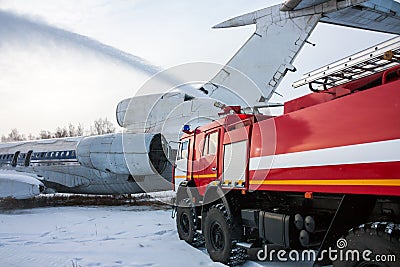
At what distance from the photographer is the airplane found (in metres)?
12.7

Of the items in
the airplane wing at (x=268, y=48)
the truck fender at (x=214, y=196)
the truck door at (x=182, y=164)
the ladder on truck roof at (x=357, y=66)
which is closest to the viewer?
the ladder on truck roof at (x=357, y=66)

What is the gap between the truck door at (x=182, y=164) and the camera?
9.30 meters

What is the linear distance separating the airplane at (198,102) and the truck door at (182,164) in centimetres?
213

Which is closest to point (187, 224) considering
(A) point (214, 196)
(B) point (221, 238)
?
(A) point (214, 196)

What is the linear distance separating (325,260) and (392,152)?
1.70m

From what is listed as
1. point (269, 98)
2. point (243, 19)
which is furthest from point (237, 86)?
point (243, 19)

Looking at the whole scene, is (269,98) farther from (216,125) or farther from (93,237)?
(93,237)

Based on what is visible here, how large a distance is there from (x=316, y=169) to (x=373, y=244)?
108 cm

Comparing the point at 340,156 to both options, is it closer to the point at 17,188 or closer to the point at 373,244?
the point at 373,244

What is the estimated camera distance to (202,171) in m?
8.23

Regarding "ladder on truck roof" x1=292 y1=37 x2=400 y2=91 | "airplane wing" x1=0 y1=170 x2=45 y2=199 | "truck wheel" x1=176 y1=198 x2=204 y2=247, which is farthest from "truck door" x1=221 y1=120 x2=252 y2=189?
"airplane wing" x1=0 y1=170 x2=45 y2=199

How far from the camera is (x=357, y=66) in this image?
4918mm

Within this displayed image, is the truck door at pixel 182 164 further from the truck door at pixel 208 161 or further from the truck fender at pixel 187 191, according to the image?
the truck door at pixel 208 161

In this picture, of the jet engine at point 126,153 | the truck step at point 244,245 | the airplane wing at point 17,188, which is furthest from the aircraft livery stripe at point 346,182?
the airplane wing at point 17,188
